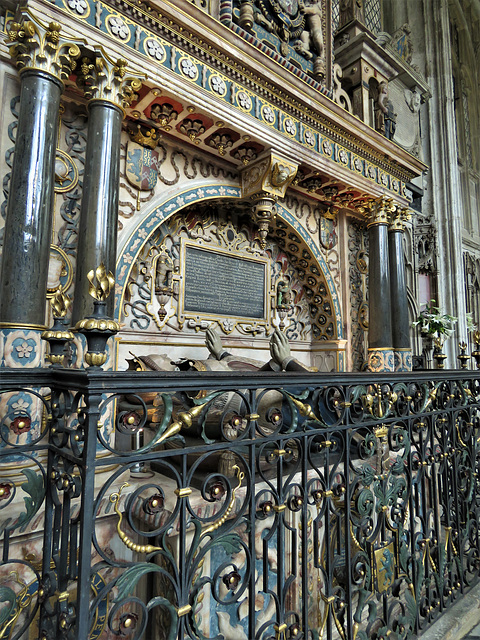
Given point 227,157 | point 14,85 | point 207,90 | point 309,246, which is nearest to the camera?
point 14,85

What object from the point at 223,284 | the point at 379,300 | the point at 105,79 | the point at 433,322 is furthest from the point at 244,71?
the point at 433,322

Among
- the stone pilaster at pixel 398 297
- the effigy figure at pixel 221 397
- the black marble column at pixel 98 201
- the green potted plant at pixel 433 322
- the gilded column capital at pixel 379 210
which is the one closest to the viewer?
the effigy figure at pixel 221 397

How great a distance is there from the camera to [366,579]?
179 centimetres

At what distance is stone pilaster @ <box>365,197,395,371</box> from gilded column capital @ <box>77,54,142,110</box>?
3.53m

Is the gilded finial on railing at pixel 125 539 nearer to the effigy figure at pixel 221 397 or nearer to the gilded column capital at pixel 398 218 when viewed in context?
the effigy figure at pixel 221 397

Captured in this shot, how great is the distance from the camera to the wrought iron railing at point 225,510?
1136 millimetres

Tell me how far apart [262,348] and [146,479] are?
256 cm

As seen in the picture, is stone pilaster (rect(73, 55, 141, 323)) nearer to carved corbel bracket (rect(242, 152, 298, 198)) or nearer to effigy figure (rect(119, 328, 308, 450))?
effigy figure (rect(119, 328, 308, 450))

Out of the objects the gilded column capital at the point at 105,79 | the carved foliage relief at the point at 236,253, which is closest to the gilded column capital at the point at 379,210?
the carved foliage relief at the point at 236,253

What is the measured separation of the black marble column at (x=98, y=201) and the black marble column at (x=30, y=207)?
26 centimetres

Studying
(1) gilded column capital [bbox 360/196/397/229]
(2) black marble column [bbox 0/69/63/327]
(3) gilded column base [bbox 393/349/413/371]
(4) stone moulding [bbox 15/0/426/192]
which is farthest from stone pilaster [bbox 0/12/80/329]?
(3) gilded column base [bbox 393/349/413/371]

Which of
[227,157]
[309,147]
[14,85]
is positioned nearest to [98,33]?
[14,85]

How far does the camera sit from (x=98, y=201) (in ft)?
8.86

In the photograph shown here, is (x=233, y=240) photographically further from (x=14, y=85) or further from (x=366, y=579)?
(x=366, y=579)
